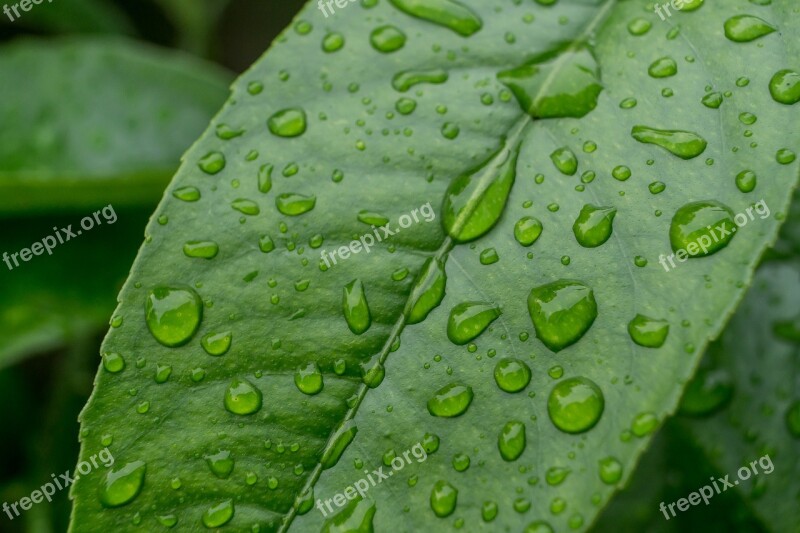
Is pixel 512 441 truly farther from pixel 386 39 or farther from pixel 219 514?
pixel 386 39

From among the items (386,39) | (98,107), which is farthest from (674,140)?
(98,107)

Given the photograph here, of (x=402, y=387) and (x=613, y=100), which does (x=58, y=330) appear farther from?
(x=613, y=100)

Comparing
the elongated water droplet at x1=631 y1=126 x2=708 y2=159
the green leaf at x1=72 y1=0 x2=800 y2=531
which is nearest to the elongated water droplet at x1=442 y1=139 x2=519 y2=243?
the green leaf at x1=72 y1=0 x2=800 y2=531

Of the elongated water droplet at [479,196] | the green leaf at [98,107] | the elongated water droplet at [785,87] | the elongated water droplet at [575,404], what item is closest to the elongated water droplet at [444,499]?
the elongated water droplet at [575,404]

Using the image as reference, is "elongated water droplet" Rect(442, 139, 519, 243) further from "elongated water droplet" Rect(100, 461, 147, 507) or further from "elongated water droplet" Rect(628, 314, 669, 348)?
"elongated water droplet" Rect(100, 461, 147, 507)

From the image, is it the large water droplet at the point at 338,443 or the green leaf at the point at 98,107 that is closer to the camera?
the large water droplet at the point at 338,443

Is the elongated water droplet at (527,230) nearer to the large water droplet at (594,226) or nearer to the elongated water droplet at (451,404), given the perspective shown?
the large water droplet at (594,226)
